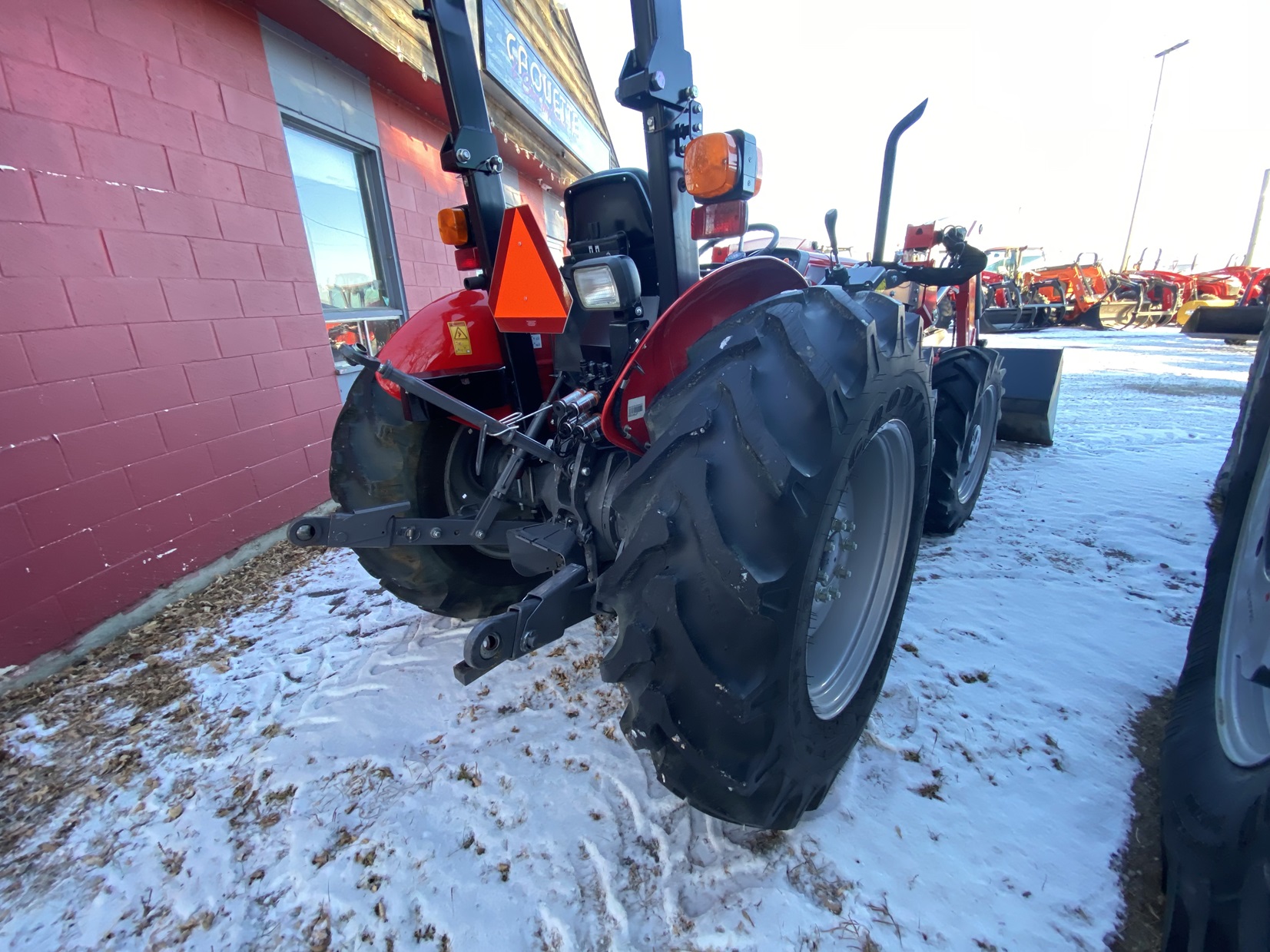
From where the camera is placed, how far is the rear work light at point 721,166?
124cm

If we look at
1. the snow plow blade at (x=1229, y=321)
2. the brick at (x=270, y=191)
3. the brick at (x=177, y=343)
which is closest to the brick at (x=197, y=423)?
the brick at (x=177, y=343)

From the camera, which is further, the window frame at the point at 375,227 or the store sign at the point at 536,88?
the store sign at the point at 536,88

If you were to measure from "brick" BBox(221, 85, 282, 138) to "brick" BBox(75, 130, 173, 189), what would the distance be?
0.54m

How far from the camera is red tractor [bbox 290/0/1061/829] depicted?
40.9 inches

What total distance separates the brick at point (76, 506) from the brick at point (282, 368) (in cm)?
93

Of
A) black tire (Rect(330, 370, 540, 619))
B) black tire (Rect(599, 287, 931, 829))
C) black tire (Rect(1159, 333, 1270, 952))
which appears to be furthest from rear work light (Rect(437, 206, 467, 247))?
black tire (Rect(1159, 333, 1270, 952))

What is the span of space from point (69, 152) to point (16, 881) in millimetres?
2659

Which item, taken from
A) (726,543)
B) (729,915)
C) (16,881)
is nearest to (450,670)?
(16,881)

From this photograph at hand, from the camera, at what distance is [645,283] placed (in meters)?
1.89

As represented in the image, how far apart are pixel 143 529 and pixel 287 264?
1.69 m

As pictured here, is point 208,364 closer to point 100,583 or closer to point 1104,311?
point 100,583

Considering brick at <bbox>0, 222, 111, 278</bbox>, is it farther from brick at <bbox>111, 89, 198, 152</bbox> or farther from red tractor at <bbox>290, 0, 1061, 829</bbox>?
red tractor at <bbox>290, 0, 1061, 829</bbox>

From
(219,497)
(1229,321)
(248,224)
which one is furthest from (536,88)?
(1229,321)

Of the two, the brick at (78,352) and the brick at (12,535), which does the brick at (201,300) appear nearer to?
the brick at (78,352)
